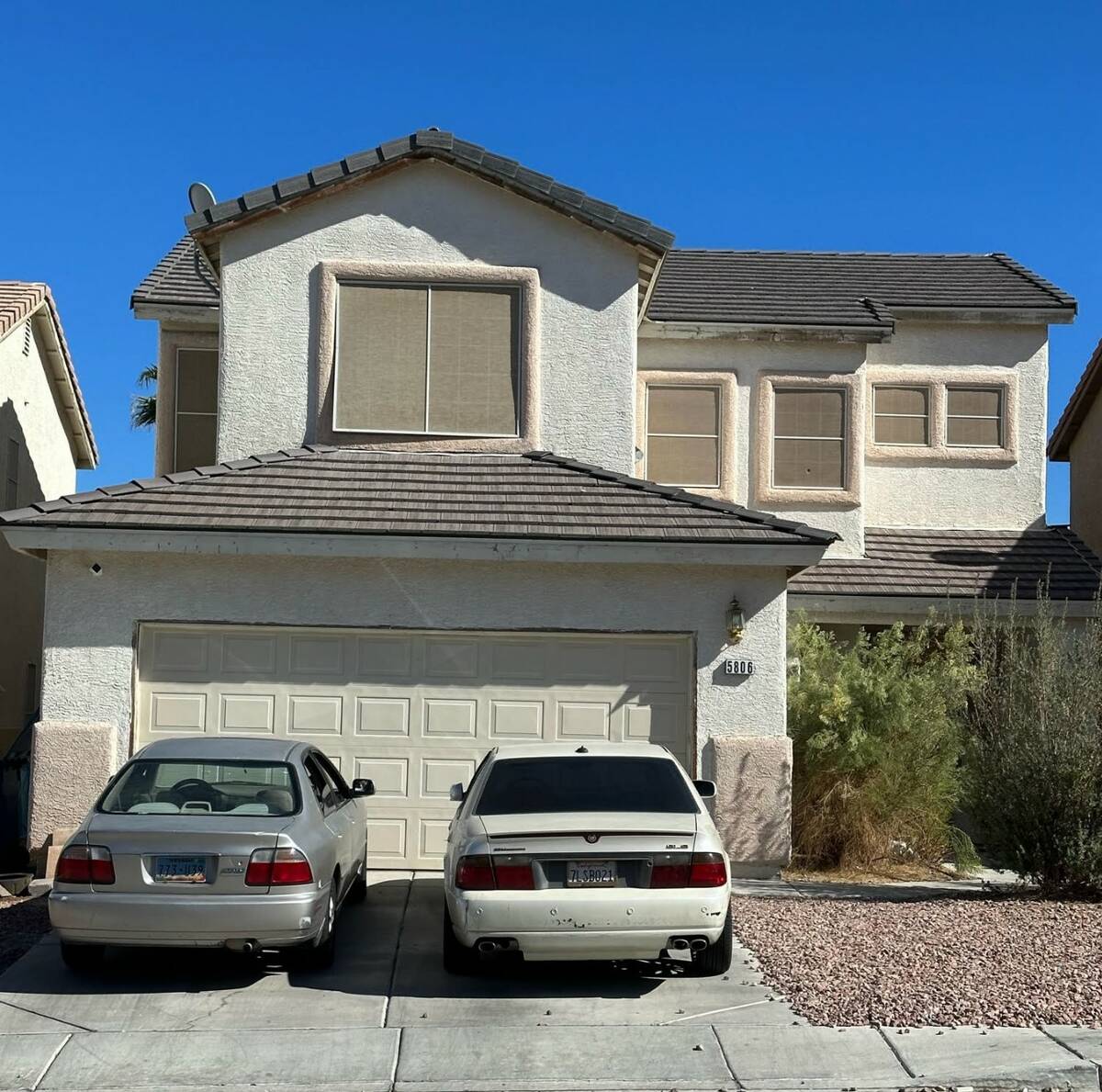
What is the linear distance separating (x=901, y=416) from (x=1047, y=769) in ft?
26.6

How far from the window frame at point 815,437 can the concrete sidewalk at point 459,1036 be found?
9.68 meters

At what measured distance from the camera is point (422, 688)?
12.8 metres

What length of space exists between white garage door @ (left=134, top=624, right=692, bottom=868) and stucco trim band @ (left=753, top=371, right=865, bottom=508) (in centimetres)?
552

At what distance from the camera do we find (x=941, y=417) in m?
18.7

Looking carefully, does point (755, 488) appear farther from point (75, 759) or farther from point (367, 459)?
point (75, 759)

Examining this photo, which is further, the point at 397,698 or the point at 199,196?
the point at 199,196

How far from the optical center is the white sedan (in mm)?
7980

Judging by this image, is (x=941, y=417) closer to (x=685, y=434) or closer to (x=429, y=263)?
(x=685, y=434)

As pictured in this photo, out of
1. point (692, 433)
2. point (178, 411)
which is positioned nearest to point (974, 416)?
point (692, 433)

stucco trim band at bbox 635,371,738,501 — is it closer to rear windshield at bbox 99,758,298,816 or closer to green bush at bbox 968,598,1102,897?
green bush at bbox 968,598,1102,897

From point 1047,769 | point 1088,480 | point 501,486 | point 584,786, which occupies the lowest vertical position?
point 1047,769

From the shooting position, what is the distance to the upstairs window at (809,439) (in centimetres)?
1791

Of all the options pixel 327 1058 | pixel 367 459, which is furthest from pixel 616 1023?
pixel 367 459

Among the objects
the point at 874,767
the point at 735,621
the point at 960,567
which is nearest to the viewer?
the point at 735,621
